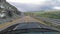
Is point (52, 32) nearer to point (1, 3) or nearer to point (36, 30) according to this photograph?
point (36, 30)

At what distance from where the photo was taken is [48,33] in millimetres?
6586

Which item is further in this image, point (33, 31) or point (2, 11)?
point (2, 11)

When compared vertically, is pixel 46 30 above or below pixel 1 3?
above

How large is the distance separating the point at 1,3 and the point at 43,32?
537 feet

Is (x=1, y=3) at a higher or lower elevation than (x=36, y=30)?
lower

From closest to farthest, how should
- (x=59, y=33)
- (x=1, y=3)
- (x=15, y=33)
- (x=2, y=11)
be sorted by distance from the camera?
(x=15, y=33) < (x=59, y=33) < (x=2, y=11) < (x=1, y=3)

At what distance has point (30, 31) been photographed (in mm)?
6465

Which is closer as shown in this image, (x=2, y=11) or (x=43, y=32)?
(x=43, y=32)

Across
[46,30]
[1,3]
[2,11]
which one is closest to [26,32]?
[46,30]

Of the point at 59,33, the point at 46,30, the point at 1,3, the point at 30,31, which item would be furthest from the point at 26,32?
the point at 1,3

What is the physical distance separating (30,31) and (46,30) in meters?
0.49

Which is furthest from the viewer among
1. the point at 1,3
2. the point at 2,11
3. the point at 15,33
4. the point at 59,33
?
the point at 1,3

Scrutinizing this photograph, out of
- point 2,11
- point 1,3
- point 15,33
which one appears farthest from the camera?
point 1,3

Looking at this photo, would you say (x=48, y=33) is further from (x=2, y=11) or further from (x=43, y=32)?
(x=2, y=11)
